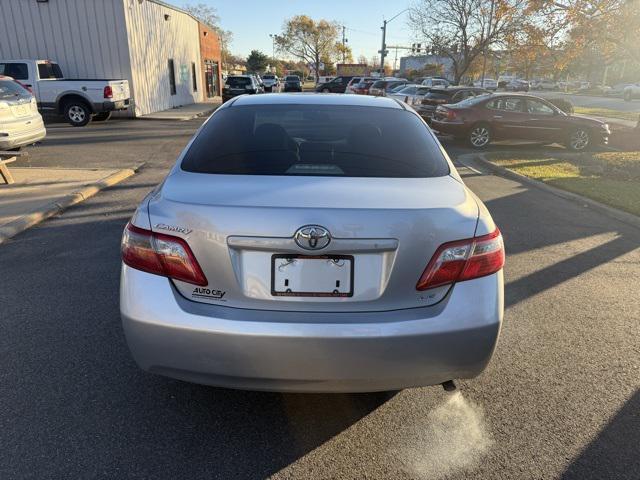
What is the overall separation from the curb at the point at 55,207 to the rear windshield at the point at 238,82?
67.9 feet

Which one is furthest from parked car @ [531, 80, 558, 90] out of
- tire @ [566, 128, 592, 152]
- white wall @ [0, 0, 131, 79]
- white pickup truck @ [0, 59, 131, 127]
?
white pickup truck @ [0, 59, 131, 127]

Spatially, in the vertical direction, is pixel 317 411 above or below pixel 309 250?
below

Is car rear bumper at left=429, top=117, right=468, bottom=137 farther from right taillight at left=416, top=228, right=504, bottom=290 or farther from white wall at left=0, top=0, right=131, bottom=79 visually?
white wall at left=0, top=0, right=131, bottom=79

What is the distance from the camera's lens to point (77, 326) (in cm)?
353

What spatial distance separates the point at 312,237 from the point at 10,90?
30.6 feet

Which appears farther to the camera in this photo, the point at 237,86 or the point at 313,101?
the point at 237,86

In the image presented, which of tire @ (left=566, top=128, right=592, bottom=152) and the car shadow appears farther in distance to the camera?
tire @ (left=566, top=128, right=592, bottom=152)

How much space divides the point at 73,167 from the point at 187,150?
773cm

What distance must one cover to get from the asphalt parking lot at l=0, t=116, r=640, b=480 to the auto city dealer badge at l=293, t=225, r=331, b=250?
3.73ft

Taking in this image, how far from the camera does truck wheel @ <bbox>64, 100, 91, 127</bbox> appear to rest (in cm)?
1627

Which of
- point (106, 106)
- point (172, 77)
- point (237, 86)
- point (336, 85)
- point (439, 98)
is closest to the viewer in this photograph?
point (106, 106)

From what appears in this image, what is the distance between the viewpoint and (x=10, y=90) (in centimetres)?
883

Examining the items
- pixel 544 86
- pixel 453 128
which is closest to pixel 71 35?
pixel 453 128

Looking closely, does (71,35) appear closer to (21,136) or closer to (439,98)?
(21,136)
